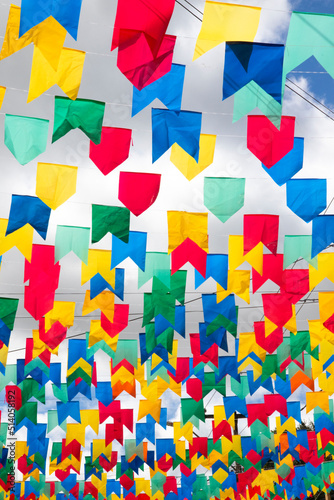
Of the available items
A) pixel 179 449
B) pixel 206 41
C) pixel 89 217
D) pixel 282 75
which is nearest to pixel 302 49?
pixel 282 75

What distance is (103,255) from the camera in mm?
8266

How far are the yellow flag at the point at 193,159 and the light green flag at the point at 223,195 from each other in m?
0.78

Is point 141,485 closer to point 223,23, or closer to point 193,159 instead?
point 193,159

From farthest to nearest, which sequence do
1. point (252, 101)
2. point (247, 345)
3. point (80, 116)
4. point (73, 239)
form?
1. point (247, 345)
2. point (73, 239)
3. point (80, 116)
4. point (252, 101)

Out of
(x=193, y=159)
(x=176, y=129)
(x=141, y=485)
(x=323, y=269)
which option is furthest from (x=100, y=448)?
(x=176, y=129)

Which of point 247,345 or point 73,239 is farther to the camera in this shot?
point 247,345

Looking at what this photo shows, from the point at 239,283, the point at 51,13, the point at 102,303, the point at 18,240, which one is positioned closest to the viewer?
the point at 51,13

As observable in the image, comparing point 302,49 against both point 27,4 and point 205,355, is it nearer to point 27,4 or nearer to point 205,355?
point 27,4

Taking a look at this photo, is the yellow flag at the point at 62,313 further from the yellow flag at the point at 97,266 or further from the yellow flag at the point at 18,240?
the yellow flag at the point at 18,240

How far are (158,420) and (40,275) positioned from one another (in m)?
5.86

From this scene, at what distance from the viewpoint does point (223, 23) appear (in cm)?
414

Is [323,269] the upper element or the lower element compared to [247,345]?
upper

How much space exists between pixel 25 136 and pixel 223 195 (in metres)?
2.49

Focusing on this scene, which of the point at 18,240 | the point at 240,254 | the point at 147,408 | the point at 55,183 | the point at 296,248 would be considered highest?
the point at 55,183
